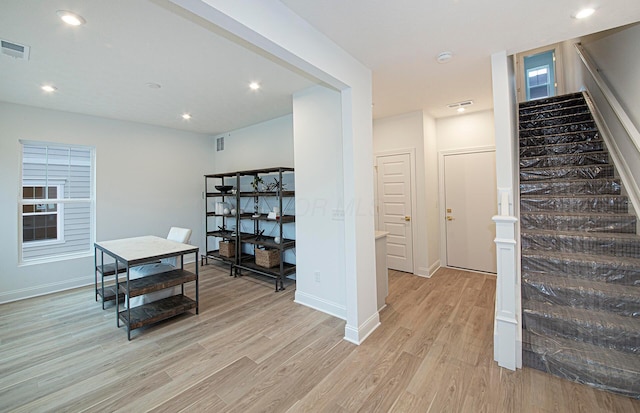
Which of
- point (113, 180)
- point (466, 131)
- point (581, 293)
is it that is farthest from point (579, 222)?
point (113, 180)

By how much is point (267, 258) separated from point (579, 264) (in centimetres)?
357

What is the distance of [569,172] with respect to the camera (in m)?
3.27

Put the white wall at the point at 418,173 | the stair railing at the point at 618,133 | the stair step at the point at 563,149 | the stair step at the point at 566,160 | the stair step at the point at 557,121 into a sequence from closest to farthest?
the stair railing at the point at 618,133 < the stair step at the point at 566,160 < the stair step at the point at 563,149 < the stair step at the point at 557,121 < the white wall at the point at 418,173

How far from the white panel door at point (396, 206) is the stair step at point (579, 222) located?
1728 millimetres

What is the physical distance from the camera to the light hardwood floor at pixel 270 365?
1796mm

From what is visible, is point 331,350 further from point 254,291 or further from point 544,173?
point 544,173

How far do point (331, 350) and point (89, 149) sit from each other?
489 centimetres

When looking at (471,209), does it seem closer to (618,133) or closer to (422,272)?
(422,272)

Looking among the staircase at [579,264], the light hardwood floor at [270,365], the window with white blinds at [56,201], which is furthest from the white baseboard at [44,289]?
the staircase at [579,264]

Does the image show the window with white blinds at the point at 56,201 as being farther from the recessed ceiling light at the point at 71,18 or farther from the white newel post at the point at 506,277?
the white newel post at the point at 506,277

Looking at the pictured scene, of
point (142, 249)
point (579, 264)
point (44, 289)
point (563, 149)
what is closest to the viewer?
point (579, 264)

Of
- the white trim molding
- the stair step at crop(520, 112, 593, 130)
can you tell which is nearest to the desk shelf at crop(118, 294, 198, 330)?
the white trim molding

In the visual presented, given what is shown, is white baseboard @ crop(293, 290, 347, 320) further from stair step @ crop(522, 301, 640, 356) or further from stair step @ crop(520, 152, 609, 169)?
stair step @ crop(520, 152, 609, 169)

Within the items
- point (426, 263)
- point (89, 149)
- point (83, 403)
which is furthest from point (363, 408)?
point (89, 149)
